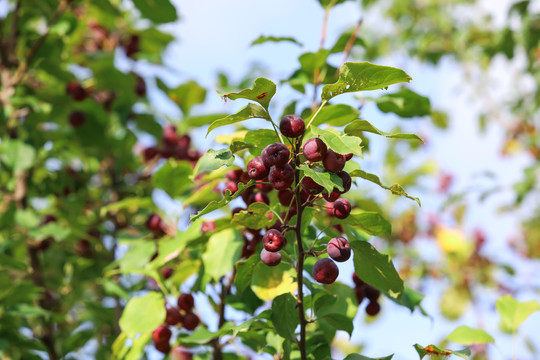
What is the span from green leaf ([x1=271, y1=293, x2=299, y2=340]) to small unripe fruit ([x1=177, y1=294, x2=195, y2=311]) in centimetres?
54

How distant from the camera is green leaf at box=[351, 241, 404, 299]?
44.7 inches

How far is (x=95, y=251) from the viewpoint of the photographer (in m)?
2.72

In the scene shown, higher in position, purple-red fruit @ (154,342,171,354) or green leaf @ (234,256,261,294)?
green leaf @ (234,256,261,294)

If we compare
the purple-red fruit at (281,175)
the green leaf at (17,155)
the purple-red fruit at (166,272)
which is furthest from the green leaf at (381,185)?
the green leaf at (17,155)

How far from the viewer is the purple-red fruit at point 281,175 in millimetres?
994

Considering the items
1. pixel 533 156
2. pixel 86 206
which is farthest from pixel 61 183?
pixel 533 156

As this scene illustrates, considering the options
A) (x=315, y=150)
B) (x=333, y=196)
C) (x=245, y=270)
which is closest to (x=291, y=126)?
(x=315, y=150)

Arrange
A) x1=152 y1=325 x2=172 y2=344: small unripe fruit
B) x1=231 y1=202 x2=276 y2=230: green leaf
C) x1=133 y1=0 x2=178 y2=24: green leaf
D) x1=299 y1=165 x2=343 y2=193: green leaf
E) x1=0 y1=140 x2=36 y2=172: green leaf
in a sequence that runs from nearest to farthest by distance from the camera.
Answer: x1=299 y1=165 x2=343 y2=193: green leaf, x1=231 y1=202 x2=276 y2=230: green leaf, x1=152 y1=325 x2=172 y2=344: small unripe fruit, x1=133 y1=0 x2=178 y2=24: green leaf, x1=0 y1=140 x2=36 y2=172: green leaf

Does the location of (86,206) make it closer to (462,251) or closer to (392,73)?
(392,73)

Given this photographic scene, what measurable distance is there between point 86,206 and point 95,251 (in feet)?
0.93

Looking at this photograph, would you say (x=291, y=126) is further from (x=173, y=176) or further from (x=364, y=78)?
(x=173, y=176)

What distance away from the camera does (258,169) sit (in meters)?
1.03

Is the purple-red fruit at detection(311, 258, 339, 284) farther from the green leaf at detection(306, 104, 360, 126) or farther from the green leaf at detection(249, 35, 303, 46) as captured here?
the green leaf at detection(249, 35, 303, 46)

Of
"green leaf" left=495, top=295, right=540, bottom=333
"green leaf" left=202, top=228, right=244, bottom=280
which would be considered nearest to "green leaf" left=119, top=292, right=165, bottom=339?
"green leaf" left=202, top=228, right=244, bottom=280
